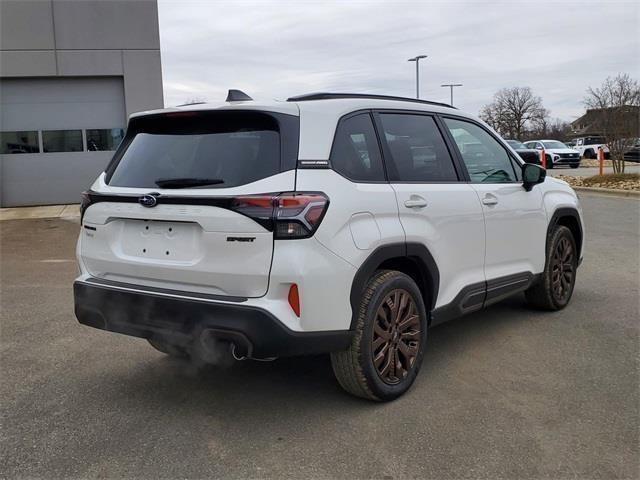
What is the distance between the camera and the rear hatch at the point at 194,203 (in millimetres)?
3072

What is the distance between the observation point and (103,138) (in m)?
16.5

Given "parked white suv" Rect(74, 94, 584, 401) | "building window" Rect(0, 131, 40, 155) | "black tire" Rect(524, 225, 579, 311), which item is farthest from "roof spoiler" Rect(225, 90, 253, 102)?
"building window" Rect(0, 131, 40, 155)

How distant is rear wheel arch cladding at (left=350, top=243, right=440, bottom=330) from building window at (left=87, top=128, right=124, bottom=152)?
46.6 feet

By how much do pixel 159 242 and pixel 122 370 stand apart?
4.54 feet

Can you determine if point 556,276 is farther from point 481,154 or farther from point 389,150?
point 389,150

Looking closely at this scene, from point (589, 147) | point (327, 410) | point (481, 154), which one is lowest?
point (327, 410)

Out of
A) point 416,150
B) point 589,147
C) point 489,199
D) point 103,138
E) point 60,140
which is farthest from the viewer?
point 589,147

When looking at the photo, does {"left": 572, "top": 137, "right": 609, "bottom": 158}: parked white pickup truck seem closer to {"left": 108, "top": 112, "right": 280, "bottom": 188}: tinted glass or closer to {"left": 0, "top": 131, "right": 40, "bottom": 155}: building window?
{"left": 0, "top": 131, "right": 40, "bottom": 155}: building window

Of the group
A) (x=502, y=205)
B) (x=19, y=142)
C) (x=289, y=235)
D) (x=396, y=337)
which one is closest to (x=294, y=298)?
(x=289, y=235)

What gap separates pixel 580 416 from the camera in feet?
11.2

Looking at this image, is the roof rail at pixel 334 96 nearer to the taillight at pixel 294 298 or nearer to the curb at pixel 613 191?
the taillight at pixel 294 298

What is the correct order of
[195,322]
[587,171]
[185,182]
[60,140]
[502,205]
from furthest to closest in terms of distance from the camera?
[587,171]
[60,140]
[502,205]
[185,182]
[195,322]

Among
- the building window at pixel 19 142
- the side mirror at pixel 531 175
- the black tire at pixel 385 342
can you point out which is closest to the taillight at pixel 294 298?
the black tire at pixel 385 342

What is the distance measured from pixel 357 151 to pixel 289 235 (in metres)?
0.80
